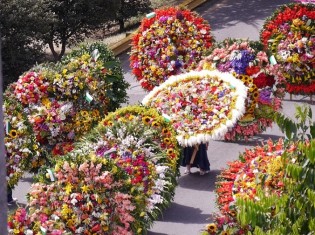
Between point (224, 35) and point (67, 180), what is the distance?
45.2 ft

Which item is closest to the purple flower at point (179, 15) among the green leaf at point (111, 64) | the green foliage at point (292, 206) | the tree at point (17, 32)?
the green leaf at point (111, 64)

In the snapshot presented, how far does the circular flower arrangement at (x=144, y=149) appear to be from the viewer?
11844 millimetres

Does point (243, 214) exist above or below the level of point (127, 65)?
above

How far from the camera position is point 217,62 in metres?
15.8

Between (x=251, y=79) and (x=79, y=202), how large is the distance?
562 cm

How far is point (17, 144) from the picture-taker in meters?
13.6

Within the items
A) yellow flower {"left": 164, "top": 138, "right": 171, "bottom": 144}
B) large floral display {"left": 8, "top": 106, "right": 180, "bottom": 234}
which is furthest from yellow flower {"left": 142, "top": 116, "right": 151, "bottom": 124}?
large floral display {"left": 8, "top": 106, "right": 180, "bottom": 234}

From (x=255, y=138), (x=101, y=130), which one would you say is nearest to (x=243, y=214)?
(x=101, y=130)

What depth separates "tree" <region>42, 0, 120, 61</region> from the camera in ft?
73.0

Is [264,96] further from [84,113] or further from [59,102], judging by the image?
[59,102]

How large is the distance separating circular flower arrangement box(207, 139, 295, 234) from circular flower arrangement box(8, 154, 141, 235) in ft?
3.58

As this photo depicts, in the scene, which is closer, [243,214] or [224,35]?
[243,214]

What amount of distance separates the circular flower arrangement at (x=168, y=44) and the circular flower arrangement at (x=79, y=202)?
6.80 m

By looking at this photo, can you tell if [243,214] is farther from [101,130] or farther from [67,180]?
[101,130]
